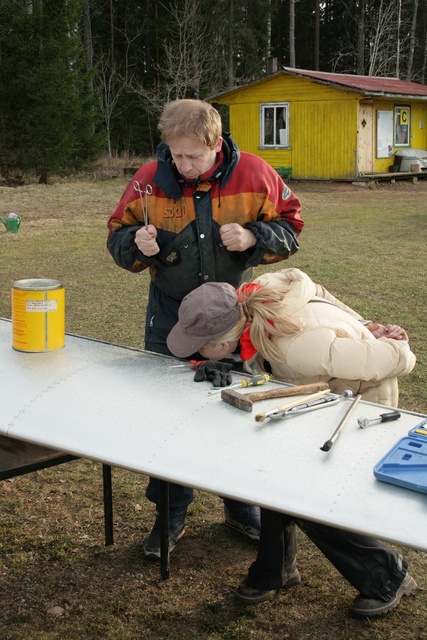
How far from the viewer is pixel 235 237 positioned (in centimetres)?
278

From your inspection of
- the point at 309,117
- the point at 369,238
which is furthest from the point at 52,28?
the point at 369,238

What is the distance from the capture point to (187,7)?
31172 millimetres

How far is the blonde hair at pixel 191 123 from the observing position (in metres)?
2.64

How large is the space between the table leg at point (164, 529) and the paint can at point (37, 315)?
26.6 inches

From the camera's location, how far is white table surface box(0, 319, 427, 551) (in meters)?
1.71

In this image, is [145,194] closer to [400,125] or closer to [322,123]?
[322,123]

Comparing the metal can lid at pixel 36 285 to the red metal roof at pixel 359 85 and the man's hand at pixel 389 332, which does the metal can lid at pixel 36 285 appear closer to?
the man's hand at pixel 389 332

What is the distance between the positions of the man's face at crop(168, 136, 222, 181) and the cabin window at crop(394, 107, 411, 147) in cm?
2098

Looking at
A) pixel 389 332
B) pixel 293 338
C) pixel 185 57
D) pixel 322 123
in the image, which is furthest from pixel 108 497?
pixel 185 57

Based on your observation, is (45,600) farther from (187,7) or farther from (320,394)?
(187,7)

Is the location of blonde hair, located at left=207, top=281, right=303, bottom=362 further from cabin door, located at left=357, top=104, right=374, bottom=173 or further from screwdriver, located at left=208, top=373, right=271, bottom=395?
cabin door, located at left=357, top=104, right=374, bottom=173

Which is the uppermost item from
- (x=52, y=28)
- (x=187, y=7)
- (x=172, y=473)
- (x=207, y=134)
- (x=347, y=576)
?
(x=187, y=7)

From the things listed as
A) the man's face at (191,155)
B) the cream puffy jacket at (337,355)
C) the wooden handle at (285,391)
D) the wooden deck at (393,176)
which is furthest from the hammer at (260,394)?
the wooden deck at (393,176)

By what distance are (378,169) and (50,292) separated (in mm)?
20140
